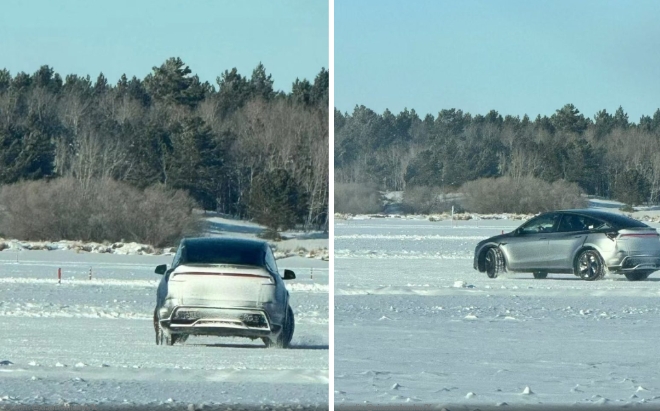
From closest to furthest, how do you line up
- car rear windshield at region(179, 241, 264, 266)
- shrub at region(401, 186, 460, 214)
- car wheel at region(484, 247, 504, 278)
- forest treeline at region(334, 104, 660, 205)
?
car rear windshield at region(179, 241, 264, 266) < car wheel at region(484, 247, 504, 278) < forest treeline at region(334, 104, 660, 205) < shrub at region(401, 186, 460, 214)

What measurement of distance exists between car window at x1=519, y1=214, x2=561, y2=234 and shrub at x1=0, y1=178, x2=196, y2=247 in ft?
39.8

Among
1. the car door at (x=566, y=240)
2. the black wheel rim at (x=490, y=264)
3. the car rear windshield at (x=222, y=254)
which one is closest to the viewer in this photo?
the car rear windshield at (x=222, y=254)

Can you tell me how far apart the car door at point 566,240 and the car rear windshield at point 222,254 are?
19.9 ft

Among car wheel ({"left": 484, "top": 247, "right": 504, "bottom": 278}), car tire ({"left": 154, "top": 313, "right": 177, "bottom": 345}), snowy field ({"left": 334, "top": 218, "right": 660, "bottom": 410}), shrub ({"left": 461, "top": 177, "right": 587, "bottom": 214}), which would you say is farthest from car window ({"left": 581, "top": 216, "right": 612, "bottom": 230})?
car tire ({"left": 154, "top": 313, "right": 177, "bottom": 345})

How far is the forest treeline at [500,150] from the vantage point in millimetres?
21828

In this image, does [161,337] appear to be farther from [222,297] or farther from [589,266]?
[589,266]

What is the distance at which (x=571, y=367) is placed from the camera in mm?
8852

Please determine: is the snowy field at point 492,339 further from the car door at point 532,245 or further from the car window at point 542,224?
the car window at point 542,224

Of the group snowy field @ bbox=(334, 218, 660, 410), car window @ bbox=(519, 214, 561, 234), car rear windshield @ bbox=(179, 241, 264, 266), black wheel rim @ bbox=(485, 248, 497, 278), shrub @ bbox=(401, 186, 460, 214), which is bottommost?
snowy field @ bbox=(334, 218, 660, 410)

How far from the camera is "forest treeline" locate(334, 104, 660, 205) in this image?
21828 millimetres

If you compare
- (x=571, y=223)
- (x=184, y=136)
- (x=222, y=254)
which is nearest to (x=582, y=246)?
(x=571, y=223)

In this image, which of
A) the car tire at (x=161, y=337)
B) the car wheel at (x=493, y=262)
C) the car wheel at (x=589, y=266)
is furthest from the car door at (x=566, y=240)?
the car tire at (x=161, y=337)

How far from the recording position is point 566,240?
15.1 m

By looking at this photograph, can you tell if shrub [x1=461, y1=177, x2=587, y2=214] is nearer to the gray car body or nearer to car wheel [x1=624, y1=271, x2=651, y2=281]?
car wheel [x1=624, y1=271, x2=651, y2=281]
